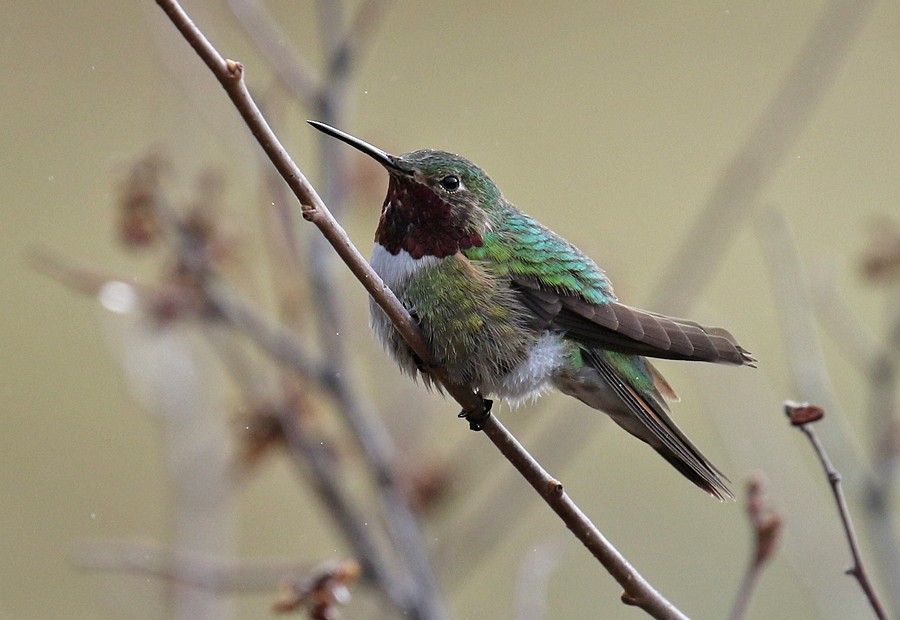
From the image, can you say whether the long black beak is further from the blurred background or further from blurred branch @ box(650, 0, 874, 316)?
blurred branch @ box(650, 0, 874, 316)

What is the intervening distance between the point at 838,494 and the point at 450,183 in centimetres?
120

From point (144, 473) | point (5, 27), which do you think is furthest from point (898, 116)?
point (5, 27)

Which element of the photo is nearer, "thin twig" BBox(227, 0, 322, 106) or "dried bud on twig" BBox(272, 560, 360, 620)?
"dried bud on twig" BBox(272, 560, 360, 620)

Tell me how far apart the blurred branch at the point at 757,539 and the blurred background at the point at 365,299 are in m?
0.88

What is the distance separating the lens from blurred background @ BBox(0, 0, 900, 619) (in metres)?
3.55

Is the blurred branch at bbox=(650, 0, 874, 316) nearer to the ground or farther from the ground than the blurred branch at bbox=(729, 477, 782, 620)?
farther from the ground

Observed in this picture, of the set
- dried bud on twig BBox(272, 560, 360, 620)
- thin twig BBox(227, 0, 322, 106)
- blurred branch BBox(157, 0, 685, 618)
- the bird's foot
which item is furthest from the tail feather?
thin twig BBox(227, 0, 322, 106)

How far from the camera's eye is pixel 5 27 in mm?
8477

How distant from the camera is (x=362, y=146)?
231 cm

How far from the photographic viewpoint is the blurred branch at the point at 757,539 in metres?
2.29

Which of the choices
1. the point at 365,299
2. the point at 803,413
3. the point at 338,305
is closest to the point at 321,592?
the point at 803,413

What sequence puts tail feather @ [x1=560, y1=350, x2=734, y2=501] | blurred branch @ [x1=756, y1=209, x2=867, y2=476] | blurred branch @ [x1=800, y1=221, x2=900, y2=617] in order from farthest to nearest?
blurred branch @ [x1=756, y1=209, x2=867, y2=476], blurred branch @ [x1=800, y1=221, x2=900, y2=617], tail feather @ [x1=560, y1=350, x2=734, y2=501]

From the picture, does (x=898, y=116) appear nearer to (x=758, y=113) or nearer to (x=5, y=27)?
(x=758, y=113)

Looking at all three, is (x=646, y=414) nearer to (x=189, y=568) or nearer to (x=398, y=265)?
(x=398, y=265)
